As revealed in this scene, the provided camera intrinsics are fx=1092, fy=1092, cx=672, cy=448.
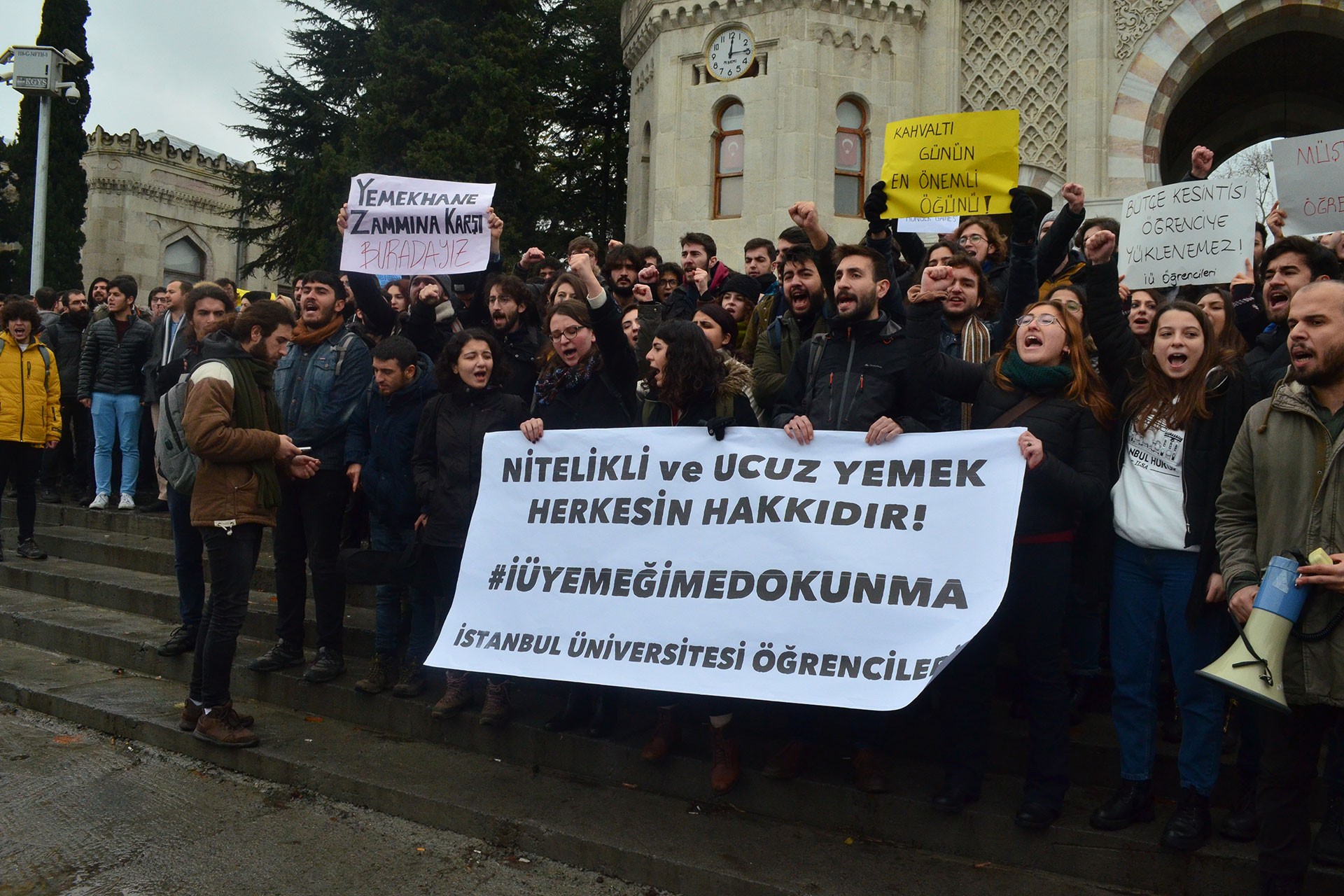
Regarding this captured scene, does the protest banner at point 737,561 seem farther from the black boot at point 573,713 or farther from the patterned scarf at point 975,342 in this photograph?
the patterned scarf at point 975,342

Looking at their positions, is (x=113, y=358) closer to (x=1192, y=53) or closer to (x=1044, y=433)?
(x=1044, y=433)

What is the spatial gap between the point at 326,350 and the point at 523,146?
16.6m

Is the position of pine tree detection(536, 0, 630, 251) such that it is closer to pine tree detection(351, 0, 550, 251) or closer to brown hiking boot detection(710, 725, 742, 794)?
pine tree detection(351, 0, 550, 251)

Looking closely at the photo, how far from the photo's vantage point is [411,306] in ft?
21.5

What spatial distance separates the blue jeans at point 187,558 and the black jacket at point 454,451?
1.64 metres

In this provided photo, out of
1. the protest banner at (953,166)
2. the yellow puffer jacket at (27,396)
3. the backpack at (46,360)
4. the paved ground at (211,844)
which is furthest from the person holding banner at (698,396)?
the backpack at (46,360)

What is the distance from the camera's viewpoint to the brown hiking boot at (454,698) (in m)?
5.41

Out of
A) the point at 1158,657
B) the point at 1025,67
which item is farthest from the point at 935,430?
the point at 1025,67

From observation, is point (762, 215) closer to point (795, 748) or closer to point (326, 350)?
point (326, 350)

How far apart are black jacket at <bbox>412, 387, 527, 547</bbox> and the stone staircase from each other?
38.8 inches

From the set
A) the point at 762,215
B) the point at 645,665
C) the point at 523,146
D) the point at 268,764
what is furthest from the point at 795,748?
the point at 523,146

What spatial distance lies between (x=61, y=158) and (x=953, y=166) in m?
24.7

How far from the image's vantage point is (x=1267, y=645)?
3.28 meters

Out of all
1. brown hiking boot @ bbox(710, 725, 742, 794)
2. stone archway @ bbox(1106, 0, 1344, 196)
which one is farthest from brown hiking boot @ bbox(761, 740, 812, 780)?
stone archway @ bbox(1106, 0, 1344, 196)
